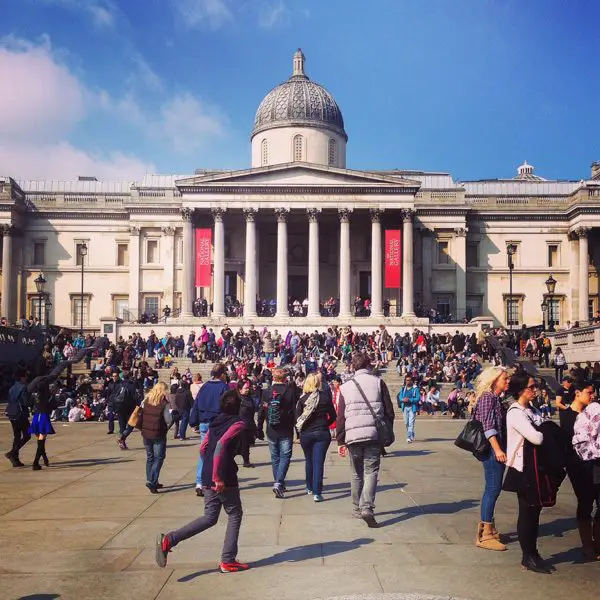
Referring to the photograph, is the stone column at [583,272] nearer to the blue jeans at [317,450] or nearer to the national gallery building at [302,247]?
the national gallery building at [302,247]

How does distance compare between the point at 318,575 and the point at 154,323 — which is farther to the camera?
the point at 154,323

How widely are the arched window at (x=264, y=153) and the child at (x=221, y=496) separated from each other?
5266cm

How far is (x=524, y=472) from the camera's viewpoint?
321 inches

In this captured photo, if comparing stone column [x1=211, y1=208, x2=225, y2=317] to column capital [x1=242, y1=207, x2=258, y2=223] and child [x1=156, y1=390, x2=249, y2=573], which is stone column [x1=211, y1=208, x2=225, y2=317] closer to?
column capital [x1=242, y1=207, x2=258, y2=223]

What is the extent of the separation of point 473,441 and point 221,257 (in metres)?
43.7

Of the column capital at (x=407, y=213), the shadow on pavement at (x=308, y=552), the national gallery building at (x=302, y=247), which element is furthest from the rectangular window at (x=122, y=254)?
the shadow on pavement at (x=308, y=552)

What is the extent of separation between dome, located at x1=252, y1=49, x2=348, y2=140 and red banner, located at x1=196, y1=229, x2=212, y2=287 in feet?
40.5

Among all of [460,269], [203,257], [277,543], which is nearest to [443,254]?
[460,269]

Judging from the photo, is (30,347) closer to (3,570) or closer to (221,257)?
(221,257)

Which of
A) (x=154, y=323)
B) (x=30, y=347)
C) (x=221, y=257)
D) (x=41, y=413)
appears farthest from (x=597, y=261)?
(x=41, y=413)

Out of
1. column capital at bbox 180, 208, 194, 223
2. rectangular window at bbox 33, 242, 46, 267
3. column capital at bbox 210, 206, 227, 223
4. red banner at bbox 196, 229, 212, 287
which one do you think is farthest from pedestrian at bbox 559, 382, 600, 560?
rectangular window at bbox 33, 242, 46, 267

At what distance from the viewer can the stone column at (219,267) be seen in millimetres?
51594

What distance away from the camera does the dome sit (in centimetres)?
5897

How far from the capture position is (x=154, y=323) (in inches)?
2074
